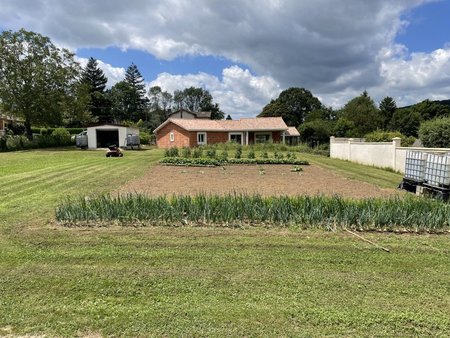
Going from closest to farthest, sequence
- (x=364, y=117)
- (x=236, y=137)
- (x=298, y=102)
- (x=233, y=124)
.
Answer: (x=236, y=137), (x=233, y=124), (x=364, y=117), (x=298, y=102)

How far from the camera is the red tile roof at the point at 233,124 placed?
132 feet

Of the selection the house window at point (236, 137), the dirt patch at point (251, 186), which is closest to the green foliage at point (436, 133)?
the dirt patch at point (251, 186)

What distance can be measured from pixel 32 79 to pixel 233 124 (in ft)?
76.8

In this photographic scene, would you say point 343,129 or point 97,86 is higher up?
point 97,86


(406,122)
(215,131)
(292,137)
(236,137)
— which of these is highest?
(406,122)

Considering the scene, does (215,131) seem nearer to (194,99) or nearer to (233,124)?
(233,124)

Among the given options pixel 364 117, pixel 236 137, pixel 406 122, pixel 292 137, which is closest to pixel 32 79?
pixel 236 137

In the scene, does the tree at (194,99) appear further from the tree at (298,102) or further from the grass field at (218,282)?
the grass field at (218,282)

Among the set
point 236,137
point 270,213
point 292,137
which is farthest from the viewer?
point 292,137

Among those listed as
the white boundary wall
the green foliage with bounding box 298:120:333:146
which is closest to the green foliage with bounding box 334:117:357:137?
the green foliage with bounding box 298:120:333:146

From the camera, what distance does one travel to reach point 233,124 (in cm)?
4441

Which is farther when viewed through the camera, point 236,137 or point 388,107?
point 388,107

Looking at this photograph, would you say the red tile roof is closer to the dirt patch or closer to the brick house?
the brick house

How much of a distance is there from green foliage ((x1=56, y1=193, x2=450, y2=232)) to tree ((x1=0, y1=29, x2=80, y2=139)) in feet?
102
